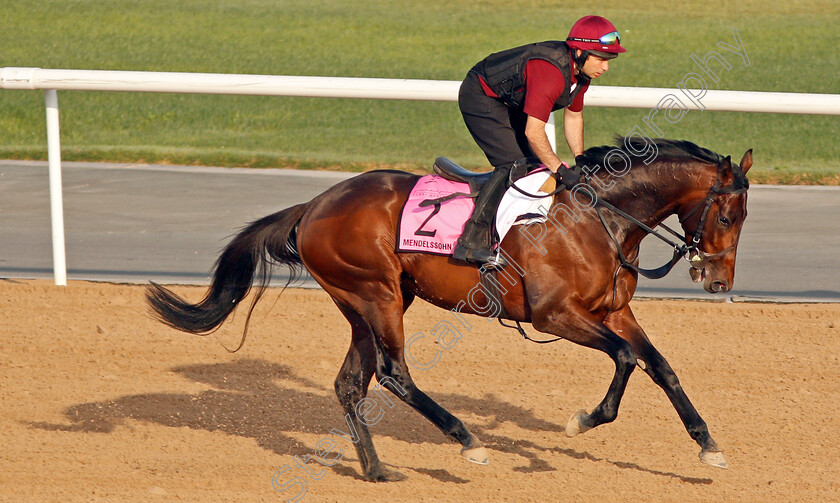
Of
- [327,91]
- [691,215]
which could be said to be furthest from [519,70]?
[327,91]

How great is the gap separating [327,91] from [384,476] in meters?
3.41

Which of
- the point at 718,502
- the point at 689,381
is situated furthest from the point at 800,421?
the point at 718,502

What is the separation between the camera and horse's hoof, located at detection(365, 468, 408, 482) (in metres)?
4.96

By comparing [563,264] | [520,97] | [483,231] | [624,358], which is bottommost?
[624,358]

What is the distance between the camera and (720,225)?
4.70 meters

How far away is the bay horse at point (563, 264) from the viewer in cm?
475

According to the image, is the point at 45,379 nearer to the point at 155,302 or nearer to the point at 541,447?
the point at 155,302

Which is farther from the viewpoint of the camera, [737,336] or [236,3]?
[236,3]

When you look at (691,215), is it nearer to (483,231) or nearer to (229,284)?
(483,231)

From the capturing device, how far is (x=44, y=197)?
1130cm

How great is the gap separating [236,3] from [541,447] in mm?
24207

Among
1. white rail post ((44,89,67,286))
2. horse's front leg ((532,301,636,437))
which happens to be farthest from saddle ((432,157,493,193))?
white rail post ((44,89,67,286))

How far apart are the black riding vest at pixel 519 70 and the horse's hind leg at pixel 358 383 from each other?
131 cm

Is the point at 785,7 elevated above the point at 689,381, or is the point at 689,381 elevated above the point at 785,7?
the point at 785,7
